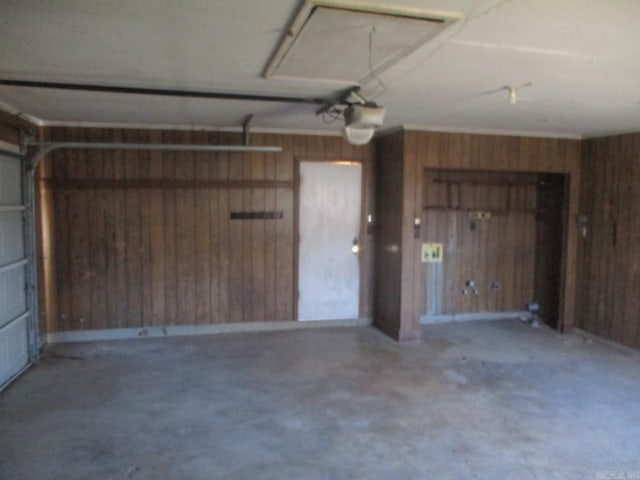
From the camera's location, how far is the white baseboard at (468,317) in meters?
5.76

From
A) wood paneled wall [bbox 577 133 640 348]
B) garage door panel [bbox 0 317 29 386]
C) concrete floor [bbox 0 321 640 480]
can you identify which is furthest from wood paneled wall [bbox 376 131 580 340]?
garage door panel [bbox 0 317 29 386]

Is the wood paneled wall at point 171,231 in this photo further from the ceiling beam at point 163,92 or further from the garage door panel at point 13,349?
the ceiling beam at point 163,92

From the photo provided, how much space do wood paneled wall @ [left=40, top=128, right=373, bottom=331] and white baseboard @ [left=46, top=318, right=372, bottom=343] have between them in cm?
7

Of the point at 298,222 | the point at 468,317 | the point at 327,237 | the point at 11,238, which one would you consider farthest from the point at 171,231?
the point at 468,317

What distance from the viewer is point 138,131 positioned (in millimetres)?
4938

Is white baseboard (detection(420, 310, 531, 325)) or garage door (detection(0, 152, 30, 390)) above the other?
garage door (detection(0, 152, 30, 390))

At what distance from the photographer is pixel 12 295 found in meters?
3.93

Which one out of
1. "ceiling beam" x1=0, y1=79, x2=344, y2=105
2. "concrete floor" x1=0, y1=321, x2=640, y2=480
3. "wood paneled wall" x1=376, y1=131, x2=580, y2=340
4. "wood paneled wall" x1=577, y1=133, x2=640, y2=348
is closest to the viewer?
"concrete floor" x1=0, y1=321, x2=640, y2=480

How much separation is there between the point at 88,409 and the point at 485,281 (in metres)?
4.49

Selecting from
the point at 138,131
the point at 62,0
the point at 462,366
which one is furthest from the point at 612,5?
the point at 138,131

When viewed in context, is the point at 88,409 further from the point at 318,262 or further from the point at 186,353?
the point at 318,262

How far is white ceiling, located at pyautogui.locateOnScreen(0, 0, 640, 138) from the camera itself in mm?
1896

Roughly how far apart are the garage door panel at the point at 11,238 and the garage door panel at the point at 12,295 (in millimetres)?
112

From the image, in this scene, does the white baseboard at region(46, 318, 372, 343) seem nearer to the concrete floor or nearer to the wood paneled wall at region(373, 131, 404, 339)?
the concrete floor
